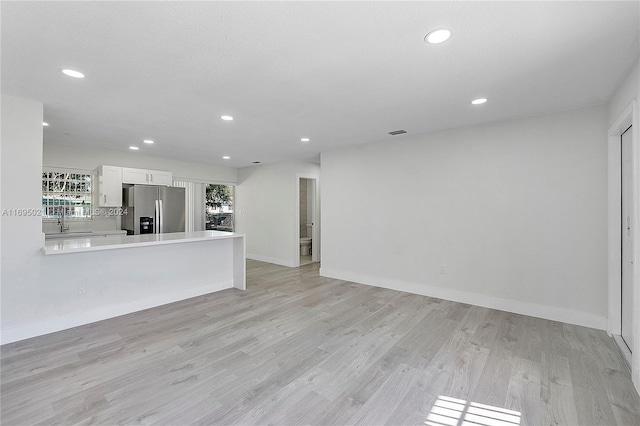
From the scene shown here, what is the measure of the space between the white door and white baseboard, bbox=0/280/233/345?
191 inches

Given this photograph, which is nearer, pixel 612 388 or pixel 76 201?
pixel 612 388

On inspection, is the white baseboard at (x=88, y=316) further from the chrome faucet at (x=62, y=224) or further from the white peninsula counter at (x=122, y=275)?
the chrome faucet at (x=62, y=224)

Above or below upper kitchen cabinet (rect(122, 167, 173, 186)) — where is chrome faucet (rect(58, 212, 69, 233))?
below

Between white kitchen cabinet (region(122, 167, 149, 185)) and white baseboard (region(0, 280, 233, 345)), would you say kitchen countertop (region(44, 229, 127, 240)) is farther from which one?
white baseboard (region(0, 280, 233, 345))

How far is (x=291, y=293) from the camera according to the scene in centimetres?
432

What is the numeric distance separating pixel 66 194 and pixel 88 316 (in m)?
3.02

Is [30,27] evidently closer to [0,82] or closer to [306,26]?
[0,82]

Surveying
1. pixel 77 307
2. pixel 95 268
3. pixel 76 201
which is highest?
pixel 76 201

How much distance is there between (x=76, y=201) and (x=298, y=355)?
16.9 feet

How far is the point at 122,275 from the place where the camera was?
3.46 metres

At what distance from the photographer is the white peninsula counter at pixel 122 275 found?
2963mm

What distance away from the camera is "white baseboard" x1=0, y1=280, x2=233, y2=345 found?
9.07ft

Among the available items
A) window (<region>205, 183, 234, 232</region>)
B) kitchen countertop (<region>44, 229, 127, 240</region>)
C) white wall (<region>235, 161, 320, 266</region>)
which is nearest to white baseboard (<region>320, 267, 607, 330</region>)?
white wall (<region>235, 161, 320, 266</region>)

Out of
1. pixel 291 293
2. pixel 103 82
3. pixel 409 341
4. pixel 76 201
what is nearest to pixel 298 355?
pixel 409 341
